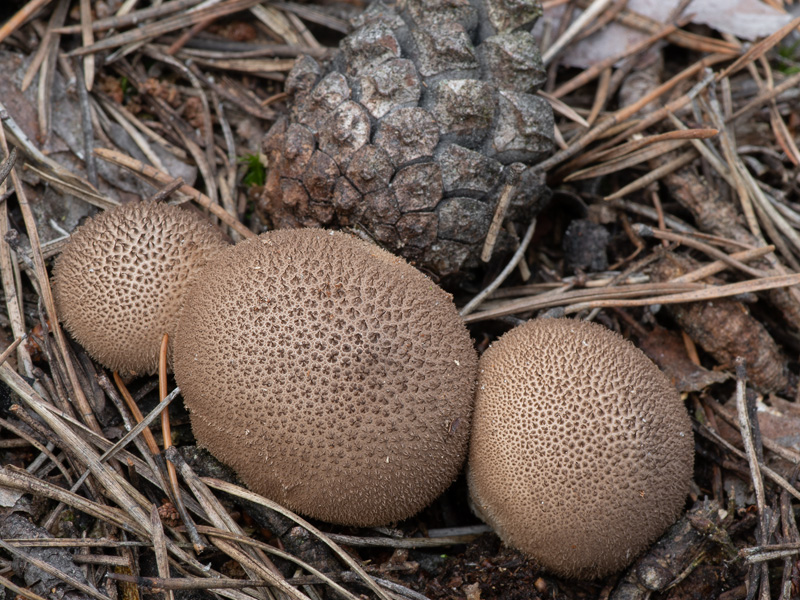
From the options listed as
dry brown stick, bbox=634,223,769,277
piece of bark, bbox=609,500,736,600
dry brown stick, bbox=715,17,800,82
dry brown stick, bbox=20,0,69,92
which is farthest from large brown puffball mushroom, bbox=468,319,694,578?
dry brown stick, bbox=20,0,69,92

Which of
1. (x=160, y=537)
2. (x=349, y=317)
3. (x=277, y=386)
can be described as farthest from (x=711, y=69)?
(x=160, y=537)

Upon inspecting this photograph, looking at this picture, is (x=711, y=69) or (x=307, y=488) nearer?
(x=307, y=488)

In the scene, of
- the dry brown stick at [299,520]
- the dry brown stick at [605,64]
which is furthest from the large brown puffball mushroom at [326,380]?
the dry brown stick at [605,64]

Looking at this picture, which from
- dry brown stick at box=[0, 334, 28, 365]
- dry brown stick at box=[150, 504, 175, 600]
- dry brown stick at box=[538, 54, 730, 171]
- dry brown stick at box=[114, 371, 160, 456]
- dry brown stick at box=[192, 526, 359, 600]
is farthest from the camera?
dry brown stick at box=[538, 54, 730, 171]

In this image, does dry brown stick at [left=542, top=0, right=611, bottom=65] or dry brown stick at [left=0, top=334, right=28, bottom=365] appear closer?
dry brown stick at [left=0, top=334, right=28, bottom=365]

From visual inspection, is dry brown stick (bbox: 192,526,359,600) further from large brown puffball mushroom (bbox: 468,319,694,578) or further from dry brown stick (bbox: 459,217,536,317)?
dry brown stick (bbox: 459,217,536,317)

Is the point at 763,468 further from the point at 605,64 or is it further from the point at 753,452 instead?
the point at 605,64

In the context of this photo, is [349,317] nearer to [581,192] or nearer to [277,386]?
[277,386]
